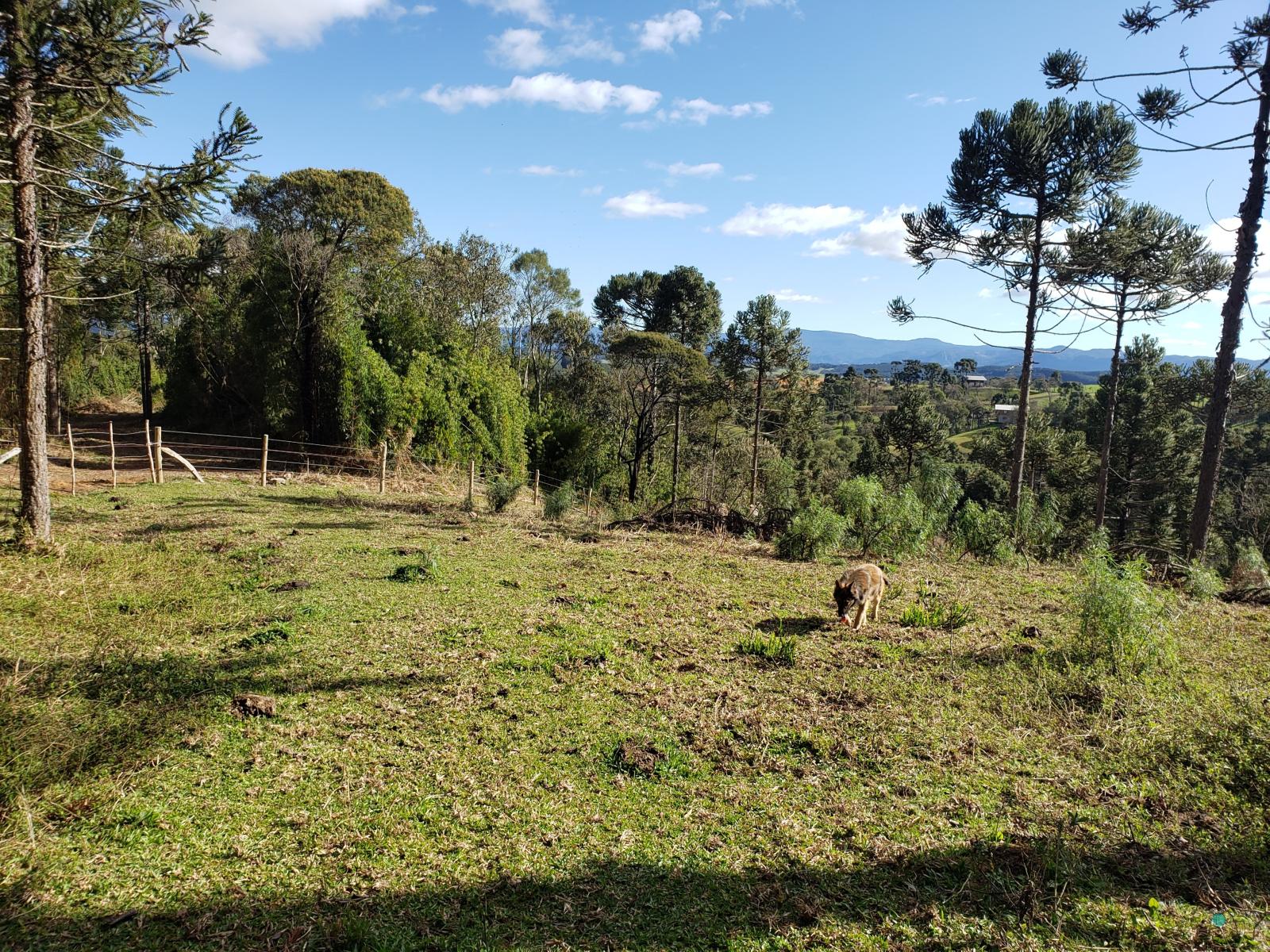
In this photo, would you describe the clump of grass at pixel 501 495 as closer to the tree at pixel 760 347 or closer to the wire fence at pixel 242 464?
the wire fence at pixel 242 464

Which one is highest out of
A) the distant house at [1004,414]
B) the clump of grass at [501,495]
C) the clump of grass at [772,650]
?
the distant house at [1004,414]

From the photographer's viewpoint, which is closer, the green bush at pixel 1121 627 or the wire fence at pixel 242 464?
the green bush at pixel 1121 627

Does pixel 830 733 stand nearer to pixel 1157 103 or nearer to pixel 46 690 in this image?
pixel 46 690

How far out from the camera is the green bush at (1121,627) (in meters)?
6.02

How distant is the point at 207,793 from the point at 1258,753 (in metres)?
7.18

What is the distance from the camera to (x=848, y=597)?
304 inches

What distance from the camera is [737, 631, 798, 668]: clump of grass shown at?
6641 mm

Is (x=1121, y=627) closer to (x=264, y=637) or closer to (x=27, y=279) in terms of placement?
(x=264, y=637)

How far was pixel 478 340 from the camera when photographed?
93.9ft

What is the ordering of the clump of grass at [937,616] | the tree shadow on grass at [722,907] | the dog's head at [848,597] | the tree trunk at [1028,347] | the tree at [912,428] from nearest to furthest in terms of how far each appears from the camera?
1. the tree shadow on grass at [722,907]
2. the dog's head at [848,597]
3. the clump of grass at [937,616]
4. the tree trunk at [1028,347]
5. the tree at [912,428]

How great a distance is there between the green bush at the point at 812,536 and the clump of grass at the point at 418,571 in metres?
6.44

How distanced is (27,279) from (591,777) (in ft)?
A: 30.6

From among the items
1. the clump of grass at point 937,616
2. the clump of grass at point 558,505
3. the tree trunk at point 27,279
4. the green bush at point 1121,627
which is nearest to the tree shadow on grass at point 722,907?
the green bush at point 1121,627

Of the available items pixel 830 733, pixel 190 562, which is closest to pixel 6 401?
pixel 190 562
